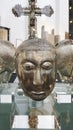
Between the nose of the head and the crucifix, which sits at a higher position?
the crucifix

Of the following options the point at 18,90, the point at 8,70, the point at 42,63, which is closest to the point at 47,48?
the point at 42,63

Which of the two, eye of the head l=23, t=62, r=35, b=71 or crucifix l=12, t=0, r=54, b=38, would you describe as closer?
eye of the head l=23, t=62, r=35, b=71

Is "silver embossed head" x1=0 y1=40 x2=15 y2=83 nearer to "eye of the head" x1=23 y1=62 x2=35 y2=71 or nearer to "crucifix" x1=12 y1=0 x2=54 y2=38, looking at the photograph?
"crucifix" x1=12 y1=0 x2=54 y2=38

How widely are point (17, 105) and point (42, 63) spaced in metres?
0.26

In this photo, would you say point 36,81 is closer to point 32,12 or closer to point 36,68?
point 36,68

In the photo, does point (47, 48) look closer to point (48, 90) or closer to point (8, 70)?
point (48, 90)

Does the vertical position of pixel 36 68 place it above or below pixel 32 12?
below

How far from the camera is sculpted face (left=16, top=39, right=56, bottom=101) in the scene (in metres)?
1.09

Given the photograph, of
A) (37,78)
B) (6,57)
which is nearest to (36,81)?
(37,78)

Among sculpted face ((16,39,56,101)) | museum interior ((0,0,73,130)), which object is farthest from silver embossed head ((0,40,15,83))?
sculpted face ((16,39,56,101))

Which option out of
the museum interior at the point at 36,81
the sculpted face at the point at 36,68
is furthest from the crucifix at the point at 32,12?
the sculpted face at the point at 36,68

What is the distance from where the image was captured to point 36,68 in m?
1.10

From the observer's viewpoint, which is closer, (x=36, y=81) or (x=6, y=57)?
(x=36, y=81)

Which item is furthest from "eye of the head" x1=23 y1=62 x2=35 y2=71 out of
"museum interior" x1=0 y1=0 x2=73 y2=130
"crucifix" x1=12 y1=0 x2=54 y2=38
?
"crucifix" x1=12 y1=0 x2=54 y2=38
